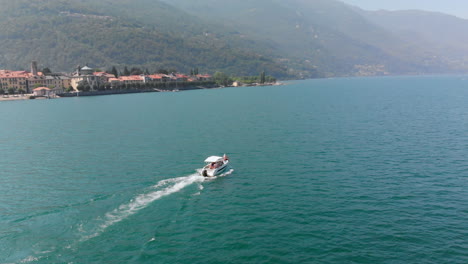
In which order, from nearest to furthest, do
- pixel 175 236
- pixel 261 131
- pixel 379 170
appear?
pixel 175 236 < pixel 379 170 < pixel 261 131

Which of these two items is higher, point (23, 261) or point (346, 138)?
point (346, 138)

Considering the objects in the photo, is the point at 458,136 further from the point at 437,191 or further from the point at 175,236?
the point at 175,236

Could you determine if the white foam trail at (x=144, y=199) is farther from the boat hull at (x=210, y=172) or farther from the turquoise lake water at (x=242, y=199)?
the boat hull at (x=210, y=172)

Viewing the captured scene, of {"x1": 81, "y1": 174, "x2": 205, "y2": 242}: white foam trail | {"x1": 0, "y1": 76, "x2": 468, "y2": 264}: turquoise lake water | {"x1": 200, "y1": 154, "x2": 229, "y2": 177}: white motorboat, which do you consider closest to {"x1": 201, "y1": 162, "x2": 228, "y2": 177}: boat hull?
{"x1": 200, "y1": 154, "x2": 229, "y2": 177}: white motorboat

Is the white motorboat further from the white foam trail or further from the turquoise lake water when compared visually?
the turquoise lake water

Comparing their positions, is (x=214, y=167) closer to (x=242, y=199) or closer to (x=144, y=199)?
(x=242, y=199)

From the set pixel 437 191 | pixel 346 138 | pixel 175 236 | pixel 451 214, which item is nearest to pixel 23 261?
pixel 175 236
